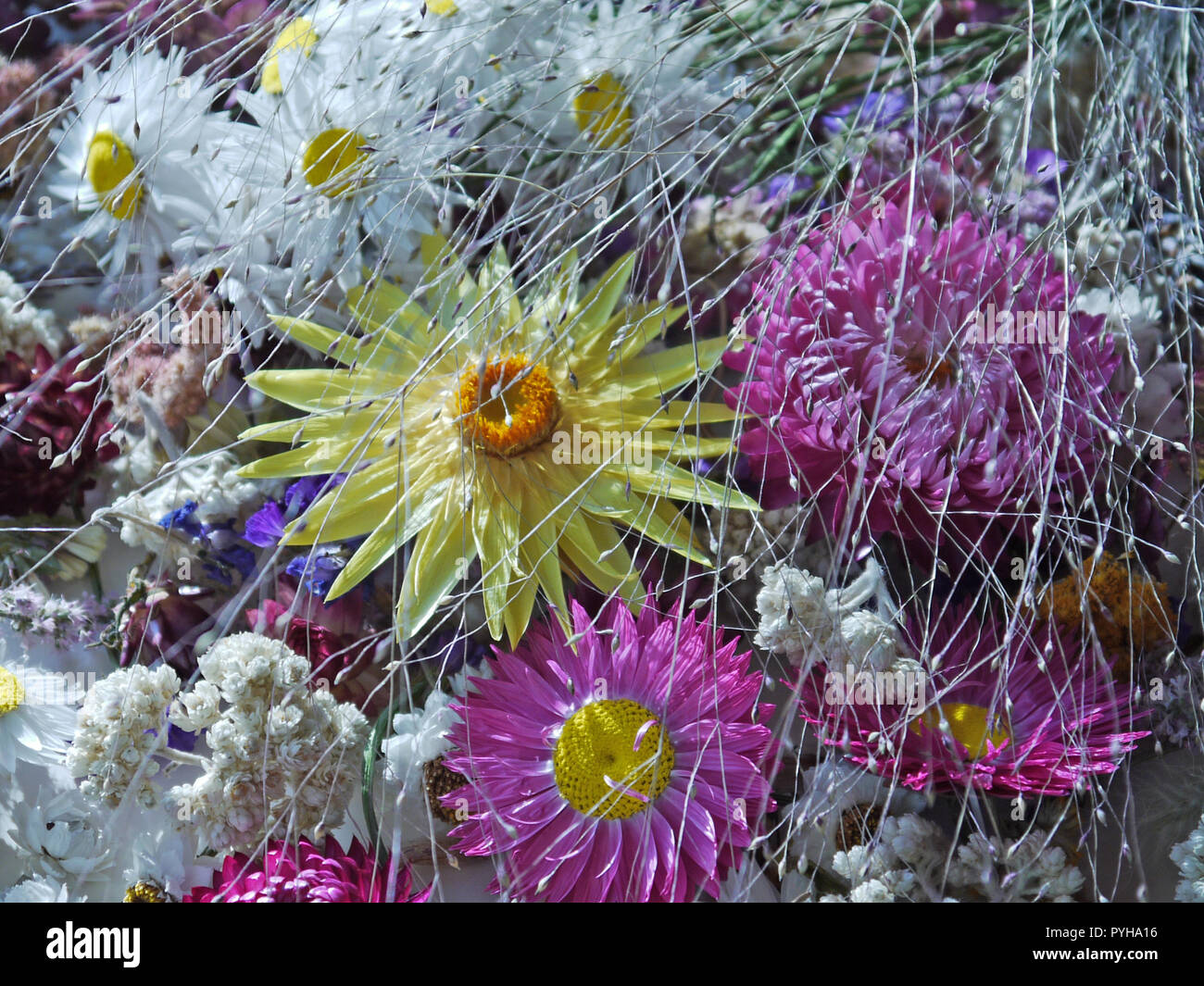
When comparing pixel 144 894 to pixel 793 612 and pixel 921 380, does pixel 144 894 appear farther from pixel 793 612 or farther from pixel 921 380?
pixel 921 380

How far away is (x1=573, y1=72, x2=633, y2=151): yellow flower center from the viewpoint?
555 mm

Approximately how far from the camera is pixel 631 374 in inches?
23.2

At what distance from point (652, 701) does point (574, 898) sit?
0.10 meters

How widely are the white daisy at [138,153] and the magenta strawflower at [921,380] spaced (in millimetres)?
352

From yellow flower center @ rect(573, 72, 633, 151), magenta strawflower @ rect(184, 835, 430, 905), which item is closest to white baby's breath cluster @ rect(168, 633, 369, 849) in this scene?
magenta strawflower @ rect(184, 835, 430, 905)

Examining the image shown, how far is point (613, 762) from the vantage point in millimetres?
544

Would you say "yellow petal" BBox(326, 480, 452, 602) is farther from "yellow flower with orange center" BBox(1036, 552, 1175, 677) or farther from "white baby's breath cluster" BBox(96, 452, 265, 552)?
"yellow flower with orange center" BBox(1036, 552, 1175, 677)

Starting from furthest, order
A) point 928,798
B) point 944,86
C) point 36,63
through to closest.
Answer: point 36,63 < point 944,86 < point 928,798

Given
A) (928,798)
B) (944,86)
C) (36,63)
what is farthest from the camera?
(36,63)

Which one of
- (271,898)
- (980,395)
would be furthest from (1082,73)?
(271,898)

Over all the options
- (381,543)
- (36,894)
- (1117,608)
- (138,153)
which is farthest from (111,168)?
(1117,608)

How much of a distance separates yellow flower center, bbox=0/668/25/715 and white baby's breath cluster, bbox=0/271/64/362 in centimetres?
21

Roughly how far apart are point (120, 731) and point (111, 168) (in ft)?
1.13

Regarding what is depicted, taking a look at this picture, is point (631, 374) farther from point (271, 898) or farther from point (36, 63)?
point (36, 63)
